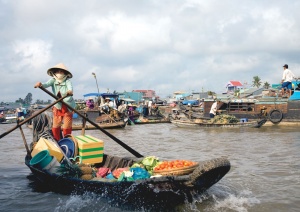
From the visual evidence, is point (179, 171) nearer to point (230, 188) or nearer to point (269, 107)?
point (230, 188)

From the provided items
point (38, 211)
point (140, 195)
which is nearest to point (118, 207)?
point (140, 195)

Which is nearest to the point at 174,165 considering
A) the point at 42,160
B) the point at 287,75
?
the point at 42,160

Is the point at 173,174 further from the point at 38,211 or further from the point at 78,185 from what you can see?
the point at 38,211

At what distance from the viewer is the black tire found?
→ 16297 mm

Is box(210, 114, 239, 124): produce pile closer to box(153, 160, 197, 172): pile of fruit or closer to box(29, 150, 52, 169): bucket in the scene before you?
box(153, 160, 197, 172): pile of fruit

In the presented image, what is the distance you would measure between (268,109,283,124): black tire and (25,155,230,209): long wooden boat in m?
13.8

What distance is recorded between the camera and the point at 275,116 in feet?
54.0

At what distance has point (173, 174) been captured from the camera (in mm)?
3814

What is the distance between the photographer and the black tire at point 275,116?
16.3 metres

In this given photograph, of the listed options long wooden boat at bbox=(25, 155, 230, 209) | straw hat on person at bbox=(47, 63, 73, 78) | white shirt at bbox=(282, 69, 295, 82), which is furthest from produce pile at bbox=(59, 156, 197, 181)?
white shirt at bbox=(282, 69, 295, 82)

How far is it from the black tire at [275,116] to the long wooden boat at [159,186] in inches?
545

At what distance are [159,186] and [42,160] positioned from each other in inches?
85.7

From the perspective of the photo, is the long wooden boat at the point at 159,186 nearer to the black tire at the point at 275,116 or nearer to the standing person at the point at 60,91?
the standing person at the point at 60,91

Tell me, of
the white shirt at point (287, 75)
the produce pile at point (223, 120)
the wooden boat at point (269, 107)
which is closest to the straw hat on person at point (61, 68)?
the produce pile at point (223, 120)
